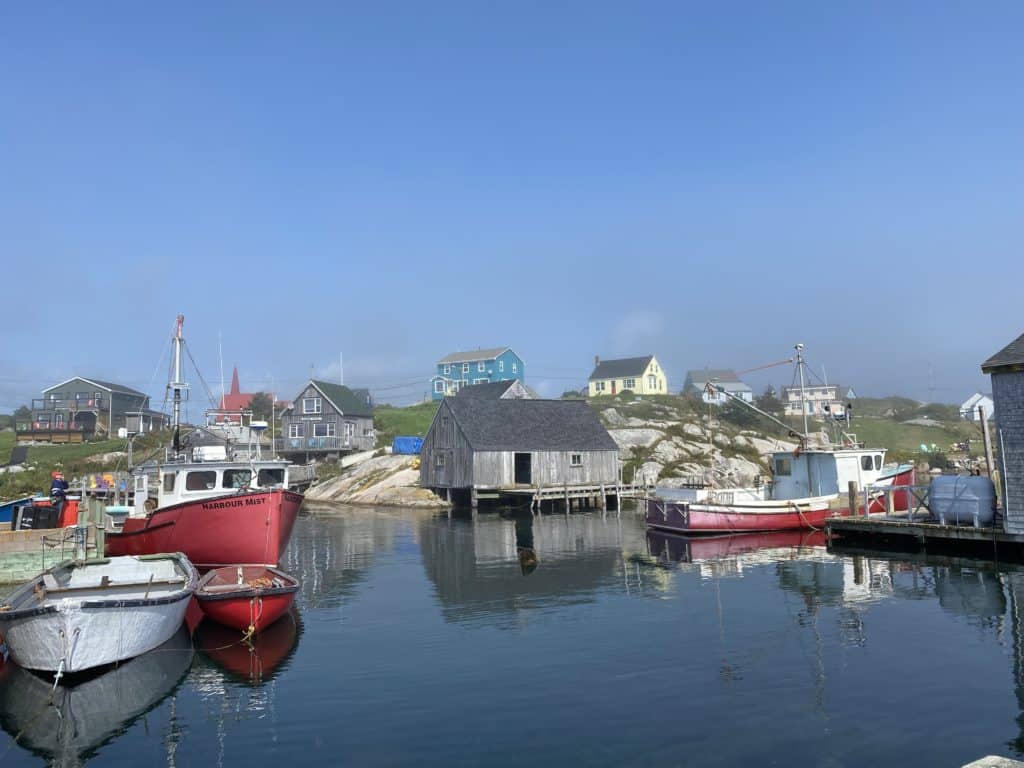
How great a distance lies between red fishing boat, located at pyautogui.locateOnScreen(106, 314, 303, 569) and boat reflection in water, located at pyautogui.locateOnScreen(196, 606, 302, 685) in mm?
3466

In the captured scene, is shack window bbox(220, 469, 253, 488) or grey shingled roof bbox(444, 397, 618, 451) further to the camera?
grey shingled roof bbox(444, 397, 618, 451)

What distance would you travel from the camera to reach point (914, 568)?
1061 inches

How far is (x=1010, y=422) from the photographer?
24391 mm

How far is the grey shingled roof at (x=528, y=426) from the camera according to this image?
5506 cm

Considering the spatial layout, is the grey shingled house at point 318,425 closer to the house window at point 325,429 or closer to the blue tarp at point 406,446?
the house window at point 325,429

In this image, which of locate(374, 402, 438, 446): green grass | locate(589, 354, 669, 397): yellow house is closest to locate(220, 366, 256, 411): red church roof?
locate(374, 402, 438, 446): green grass

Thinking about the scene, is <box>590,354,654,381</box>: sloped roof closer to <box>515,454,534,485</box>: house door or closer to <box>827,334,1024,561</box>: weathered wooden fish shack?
<box>515,454,534,485</box>: house door

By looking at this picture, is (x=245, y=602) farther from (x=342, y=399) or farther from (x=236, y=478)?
(x=342, y=399)

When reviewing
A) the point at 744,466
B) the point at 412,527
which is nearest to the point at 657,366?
the point at 744,466

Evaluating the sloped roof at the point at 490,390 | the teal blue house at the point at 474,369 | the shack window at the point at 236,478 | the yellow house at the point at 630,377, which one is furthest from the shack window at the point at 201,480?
the yellow house at the point at 630,377

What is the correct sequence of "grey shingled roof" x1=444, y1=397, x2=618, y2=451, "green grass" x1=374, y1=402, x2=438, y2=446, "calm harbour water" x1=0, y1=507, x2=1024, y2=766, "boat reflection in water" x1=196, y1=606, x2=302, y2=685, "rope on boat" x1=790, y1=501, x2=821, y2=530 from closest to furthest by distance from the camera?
1. "calm harbour water" x1=0, y1=507, x2=1024, y2=766
2. "boat reflection in water" x1=196, y1=606, x2=302, y2=685
3. "rope on boat" x1=790, y1=501, x2=821, y2=530
4. "grey shingled roof" x1=444, y1=397, x2=618, y2=451
5. "green grass" x1=374, y1=402, x2=438, y2=446

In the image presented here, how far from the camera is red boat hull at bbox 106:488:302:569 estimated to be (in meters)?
23.0

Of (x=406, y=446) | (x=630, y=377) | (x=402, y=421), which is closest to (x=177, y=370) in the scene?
(x=406, y=446)

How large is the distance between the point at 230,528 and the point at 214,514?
0.66m
